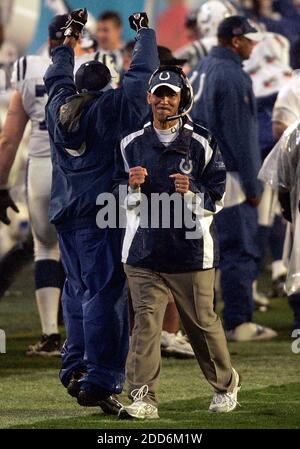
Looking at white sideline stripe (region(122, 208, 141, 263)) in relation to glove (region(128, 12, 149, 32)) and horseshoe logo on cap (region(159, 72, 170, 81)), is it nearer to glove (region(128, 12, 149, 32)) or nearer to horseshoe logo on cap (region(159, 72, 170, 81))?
horseshoe logo on cap (region(159, 72, 170, 81))

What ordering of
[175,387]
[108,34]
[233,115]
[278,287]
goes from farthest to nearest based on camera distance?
[108,34] → [278,287] → [233,115] → [175,387]

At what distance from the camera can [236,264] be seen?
1103 cm

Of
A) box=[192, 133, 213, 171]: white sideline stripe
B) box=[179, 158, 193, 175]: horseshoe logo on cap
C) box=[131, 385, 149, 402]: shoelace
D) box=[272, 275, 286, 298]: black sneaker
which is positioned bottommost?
box=[272, 275, 286, 298]: black sneaker

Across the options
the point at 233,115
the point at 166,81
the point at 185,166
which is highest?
the point at 166,81

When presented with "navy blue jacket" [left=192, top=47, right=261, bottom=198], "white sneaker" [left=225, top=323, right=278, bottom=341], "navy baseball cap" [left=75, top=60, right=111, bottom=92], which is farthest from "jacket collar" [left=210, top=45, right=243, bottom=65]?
"navy baseball cap" [left=75, top=60, right=111, bottom=92]

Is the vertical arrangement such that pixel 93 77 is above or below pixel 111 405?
above

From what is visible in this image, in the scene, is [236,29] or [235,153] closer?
[235,153]

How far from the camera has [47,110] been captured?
8.20 m

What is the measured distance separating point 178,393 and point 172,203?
56.2 inches

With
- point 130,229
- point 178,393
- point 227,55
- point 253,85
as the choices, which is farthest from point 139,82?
point 253,85

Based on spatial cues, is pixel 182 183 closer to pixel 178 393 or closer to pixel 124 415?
pixel 124 415

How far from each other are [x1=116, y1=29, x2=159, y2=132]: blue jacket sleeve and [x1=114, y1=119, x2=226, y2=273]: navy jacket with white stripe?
143 millimetres

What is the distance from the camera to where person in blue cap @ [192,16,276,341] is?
427 inches
